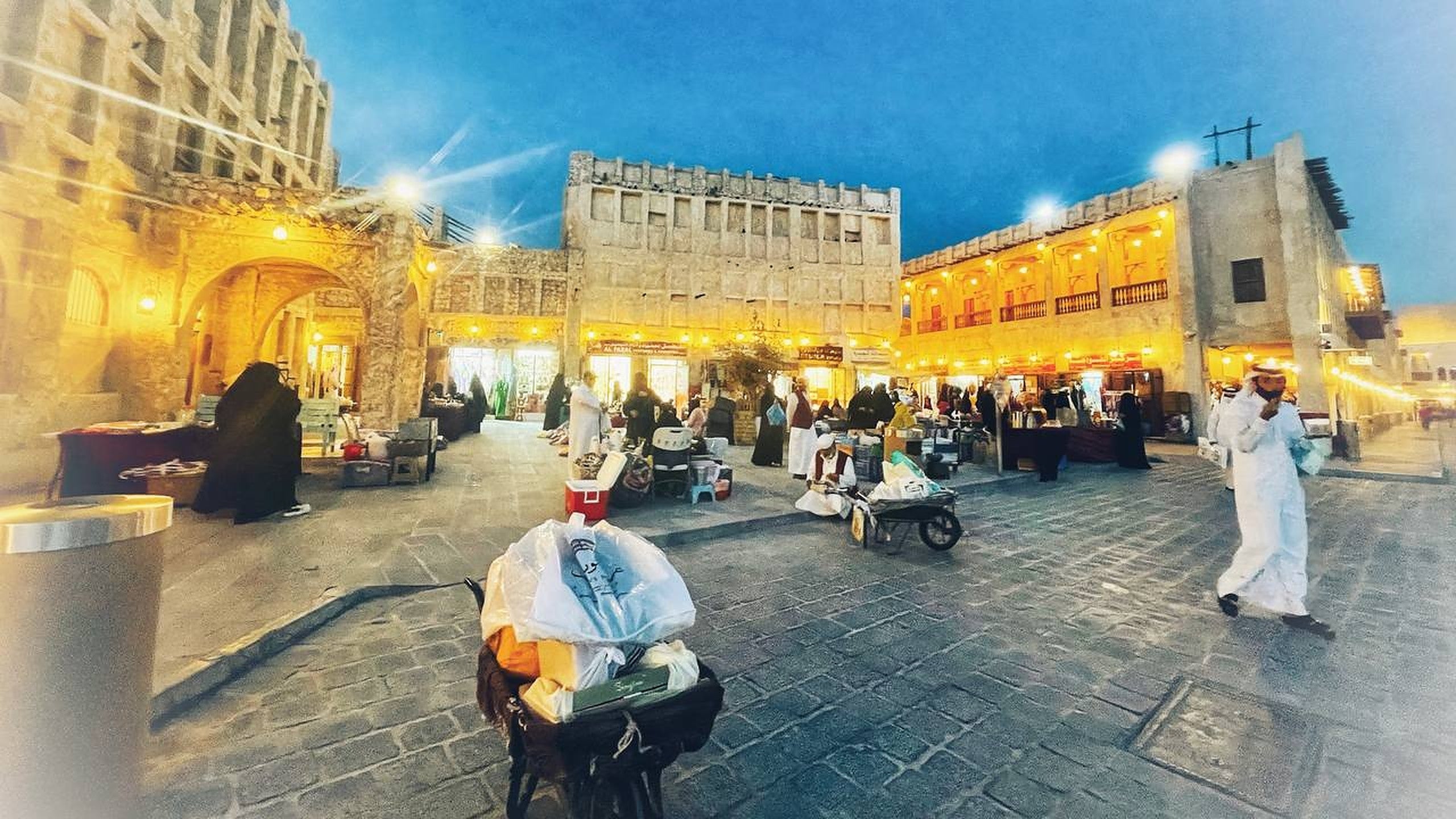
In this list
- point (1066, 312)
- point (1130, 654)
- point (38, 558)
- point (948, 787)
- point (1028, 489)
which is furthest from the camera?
point (1066, 312)

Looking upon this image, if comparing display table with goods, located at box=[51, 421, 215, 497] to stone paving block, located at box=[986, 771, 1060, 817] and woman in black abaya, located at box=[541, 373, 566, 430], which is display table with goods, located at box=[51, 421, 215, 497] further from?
woman in black abaya, located at box=[541, 373, 566, 430]

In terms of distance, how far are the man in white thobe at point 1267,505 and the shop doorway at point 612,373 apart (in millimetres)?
22693

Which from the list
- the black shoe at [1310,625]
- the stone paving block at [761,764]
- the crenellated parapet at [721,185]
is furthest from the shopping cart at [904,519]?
the crenellated parapet at [721,185]

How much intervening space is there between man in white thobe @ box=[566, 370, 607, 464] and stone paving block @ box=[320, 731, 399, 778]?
557 centimetres

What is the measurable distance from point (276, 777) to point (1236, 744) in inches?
161

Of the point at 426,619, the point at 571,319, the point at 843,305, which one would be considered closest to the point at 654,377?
the point at 571,319

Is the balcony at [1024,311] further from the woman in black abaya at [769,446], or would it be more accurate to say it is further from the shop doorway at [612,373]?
the shop doorway at [612,373]

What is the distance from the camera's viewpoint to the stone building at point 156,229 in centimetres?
837

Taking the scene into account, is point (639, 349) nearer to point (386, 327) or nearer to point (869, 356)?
point (869, 356)

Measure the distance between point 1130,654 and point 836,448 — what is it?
430cm

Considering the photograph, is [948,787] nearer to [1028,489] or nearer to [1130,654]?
[1130,654]

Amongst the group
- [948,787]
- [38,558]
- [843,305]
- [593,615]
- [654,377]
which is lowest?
[948,787]

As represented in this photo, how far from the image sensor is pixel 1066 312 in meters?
21.5

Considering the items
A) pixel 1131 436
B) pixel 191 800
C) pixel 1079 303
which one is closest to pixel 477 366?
pixel 191 800
